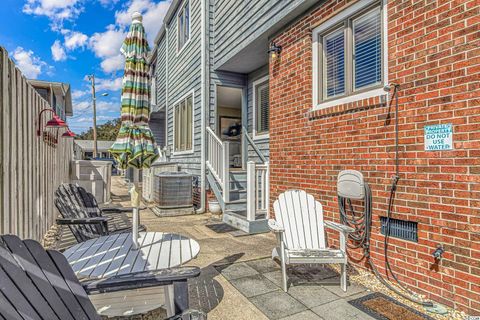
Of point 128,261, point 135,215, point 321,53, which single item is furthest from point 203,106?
point 128,261

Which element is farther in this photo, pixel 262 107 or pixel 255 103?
pixel 255 103

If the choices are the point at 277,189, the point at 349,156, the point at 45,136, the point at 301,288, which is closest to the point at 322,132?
the point at 349,156

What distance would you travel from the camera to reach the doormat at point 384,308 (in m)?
2.41

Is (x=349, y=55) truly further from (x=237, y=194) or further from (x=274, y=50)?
(x=237, y=194)

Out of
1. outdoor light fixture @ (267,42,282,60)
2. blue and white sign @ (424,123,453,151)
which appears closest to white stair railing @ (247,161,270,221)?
outdoor light fixture @ (267,42,282,60)

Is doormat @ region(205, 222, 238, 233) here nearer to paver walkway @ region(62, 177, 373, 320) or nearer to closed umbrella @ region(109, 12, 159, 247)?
paver walkway @ region(62, 177, 373, 320)

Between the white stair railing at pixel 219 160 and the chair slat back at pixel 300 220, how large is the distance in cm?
269

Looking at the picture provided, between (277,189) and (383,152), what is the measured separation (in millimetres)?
2140

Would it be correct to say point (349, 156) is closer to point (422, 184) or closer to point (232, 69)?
point (422, 184)

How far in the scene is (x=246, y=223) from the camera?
5105mm

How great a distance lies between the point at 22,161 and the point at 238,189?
4012mm

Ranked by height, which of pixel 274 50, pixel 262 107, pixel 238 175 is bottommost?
pixel 238 175

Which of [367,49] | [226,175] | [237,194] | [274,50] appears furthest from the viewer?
[237,194]

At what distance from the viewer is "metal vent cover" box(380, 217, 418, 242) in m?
2.83
